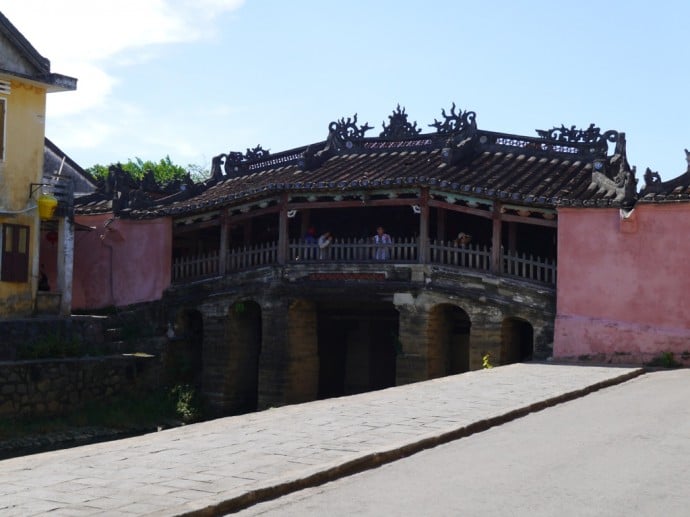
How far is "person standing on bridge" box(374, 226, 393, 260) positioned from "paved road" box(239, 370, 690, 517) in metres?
10.3

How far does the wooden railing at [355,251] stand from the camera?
71.9 feet

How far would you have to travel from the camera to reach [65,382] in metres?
20.8

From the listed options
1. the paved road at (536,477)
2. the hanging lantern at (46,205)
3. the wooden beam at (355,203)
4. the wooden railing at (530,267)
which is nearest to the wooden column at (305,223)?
the wooden beam at (355,203)

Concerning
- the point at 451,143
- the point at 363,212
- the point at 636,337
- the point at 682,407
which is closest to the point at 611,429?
the point at 682,407

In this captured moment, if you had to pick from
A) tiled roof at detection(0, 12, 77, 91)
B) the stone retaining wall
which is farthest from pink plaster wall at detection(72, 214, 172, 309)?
tiled roof at detection(0, 12, 77, 91)

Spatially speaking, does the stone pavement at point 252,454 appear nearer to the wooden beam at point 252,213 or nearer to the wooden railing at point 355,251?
the wooden railing at point 355,251

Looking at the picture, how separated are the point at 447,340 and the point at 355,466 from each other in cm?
1337

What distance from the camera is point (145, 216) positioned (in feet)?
85.7

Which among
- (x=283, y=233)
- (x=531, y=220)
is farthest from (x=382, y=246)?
(x=531, y=220)

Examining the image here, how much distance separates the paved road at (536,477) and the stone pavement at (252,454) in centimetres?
20

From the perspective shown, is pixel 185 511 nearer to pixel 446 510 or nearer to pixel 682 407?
pixel 446 510

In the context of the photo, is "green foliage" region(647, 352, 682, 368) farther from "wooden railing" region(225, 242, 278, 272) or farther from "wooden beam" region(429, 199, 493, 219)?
"wooden railing" region(225, 242, 278, 272)

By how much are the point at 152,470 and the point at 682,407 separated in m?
7.40

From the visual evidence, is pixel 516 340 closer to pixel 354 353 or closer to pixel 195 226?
pixel 354 353
